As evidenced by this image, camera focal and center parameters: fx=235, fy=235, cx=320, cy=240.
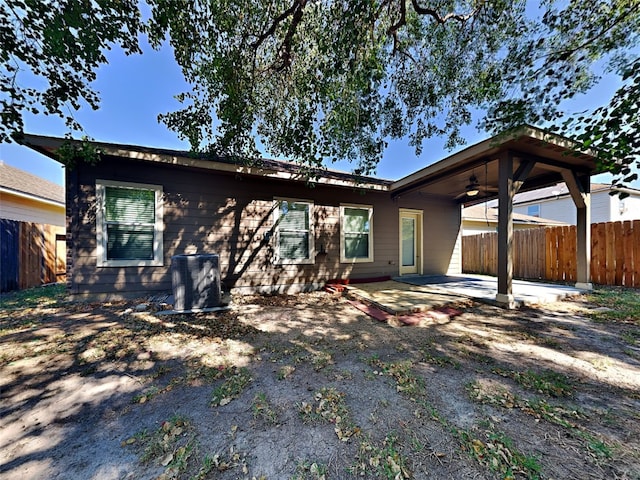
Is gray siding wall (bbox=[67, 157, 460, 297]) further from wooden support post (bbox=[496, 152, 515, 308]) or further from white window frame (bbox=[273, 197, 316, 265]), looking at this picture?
wooden support post (bbox=[496, 152, 515, 308])

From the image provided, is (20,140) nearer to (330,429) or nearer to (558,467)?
(330,429)

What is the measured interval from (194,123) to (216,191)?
1.42 meters

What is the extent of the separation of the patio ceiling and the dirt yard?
8.52 feet

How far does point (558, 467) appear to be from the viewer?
1.34 meters

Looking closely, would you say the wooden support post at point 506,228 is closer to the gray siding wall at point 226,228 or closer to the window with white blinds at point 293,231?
the gray siding wall at point 226,228

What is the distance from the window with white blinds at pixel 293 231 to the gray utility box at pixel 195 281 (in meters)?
1.86

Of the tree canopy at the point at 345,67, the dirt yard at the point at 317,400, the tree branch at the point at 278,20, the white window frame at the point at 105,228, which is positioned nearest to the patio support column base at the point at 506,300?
the dirt yard at the point at 317,400

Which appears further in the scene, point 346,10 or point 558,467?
point 346,10

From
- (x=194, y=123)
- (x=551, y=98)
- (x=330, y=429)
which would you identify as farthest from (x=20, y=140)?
(x=551, y=98)

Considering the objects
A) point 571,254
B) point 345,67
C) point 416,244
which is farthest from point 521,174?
point 571,254

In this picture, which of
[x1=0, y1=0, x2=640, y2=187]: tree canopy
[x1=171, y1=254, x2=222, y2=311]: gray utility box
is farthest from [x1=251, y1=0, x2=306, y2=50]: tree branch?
[x1=171, y1=254, x2=222, y2=311]: gray utility box

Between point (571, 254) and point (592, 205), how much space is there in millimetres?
11861

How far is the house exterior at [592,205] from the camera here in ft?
44.4

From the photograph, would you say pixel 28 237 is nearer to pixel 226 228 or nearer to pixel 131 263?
pixel 131 263
